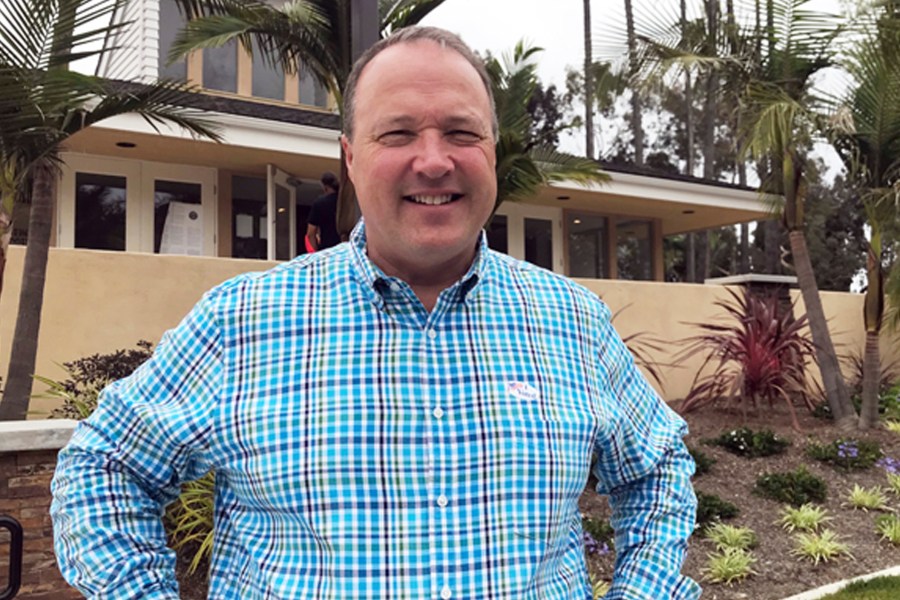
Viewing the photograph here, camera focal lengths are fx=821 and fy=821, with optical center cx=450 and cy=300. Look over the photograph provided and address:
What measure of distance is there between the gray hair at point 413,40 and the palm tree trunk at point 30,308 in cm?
535

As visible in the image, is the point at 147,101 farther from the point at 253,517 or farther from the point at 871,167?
the point at 871,167

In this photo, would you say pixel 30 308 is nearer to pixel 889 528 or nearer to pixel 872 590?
pixel 872 590

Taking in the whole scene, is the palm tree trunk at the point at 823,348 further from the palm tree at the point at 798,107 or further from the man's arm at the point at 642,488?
the man's arm at the point at 642,488

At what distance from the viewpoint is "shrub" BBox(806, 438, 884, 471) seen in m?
7.57

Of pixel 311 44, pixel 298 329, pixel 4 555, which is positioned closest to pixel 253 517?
pixel 298 329

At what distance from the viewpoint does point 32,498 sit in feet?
13.0

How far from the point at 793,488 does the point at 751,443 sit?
3.00 feet

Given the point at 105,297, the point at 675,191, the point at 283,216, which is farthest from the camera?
the point at 675,191

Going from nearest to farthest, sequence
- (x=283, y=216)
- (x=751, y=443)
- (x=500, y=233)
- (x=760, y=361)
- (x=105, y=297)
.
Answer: (x=751, y=443) < (x=105, y=297) < (x=760, y=361) < (x=283, y=216) < (x=500, y=233)

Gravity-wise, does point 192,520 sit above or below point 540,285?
below

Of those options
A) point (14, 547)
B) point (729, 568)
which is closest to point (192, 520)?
point (14, 547)

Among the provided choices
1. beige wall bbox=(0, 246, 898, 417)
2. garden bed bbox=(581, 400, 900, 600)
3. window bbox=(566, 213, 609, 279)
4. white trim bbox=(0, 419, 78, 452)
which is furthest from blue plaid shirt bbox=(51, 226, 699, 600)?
window bbox=(566, 213, 609, 279)

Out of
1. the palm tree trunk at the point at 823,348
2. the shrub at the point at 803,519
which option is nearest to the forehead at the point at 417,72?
the shrub at the point at 803,519

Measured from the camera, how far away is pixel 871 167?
30.4ft
